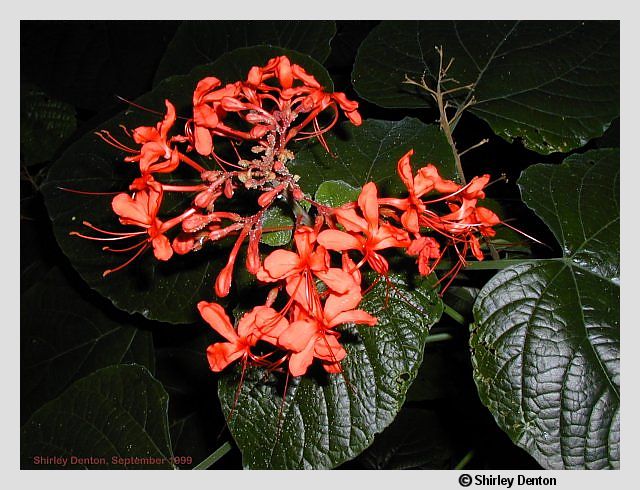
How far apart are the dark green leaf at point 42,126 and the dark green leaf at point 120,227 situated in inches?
28.1

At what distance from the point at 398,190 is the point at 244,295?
0.41 metres

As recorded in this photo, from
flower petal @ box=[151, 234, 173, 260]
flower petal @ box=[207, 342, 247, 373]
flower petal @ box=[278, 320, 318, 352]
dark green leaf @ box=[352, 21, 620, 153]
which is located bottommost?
flower petal @ box=[207, 342, 247, 373]

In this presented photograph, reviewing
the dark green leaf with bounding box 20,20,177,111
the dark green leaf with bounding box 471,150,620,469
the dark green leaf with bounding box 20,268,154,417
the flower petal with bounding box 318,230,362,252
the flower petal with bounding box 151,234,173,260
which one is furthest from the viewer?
the dark green leaf with bounding box 20,20,177,111

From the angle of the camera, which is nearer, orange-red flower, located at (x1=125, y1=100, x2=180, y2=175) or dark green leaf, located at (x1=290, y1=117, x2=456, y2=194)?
orange-red flower, located at (x1=125, y1=100, x2=180, y2=175)

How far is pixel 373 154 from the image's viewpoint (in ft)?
4.21

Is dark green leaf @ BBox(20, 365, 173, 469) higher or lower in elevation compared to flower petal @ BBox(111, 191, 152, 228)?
lower

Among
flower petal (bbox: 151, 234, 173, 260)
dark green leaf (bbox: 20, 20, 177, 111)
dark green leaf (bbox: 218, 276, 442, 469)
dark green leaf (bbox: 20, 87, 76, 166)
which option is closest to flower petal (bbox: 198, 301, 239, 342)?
flower petal (bbox: 151, 234, 173, 260)

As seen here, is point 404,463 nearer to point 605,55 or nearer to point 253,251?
point 253,251

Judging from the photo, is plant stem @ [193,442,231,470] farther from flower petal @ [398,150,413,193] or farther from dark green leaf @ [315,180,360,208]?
flower petal @ [398,150,413,193]

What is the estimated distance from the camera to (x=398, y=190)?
3.96 feet

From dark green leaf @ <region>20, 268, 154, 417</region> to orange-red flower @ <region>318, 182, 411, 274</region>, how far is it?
1024 millimetres

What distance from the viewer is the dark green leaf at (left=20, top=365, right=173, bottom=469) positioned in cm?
131

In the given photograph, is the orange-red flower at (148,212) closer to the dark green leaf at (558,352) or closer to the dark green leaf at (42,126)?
the dark green leaf at (558,352)

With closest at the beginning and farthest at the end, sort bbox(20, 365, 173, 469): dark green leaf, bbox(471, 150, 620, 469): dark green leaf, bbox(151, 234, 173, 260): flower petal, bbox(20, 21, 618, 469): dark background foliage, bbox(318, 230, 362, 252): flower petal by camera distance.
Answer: bbox(318, 230, 362, 252): flower petal → bbox(151, 234, 173, 260): flower petal → bbox(471, 150, 620, 469): dark green leaf → bbox(20, 365, 173, 469): dark green leaf → bbox(20, 21, 618, 469): dark background foliage
